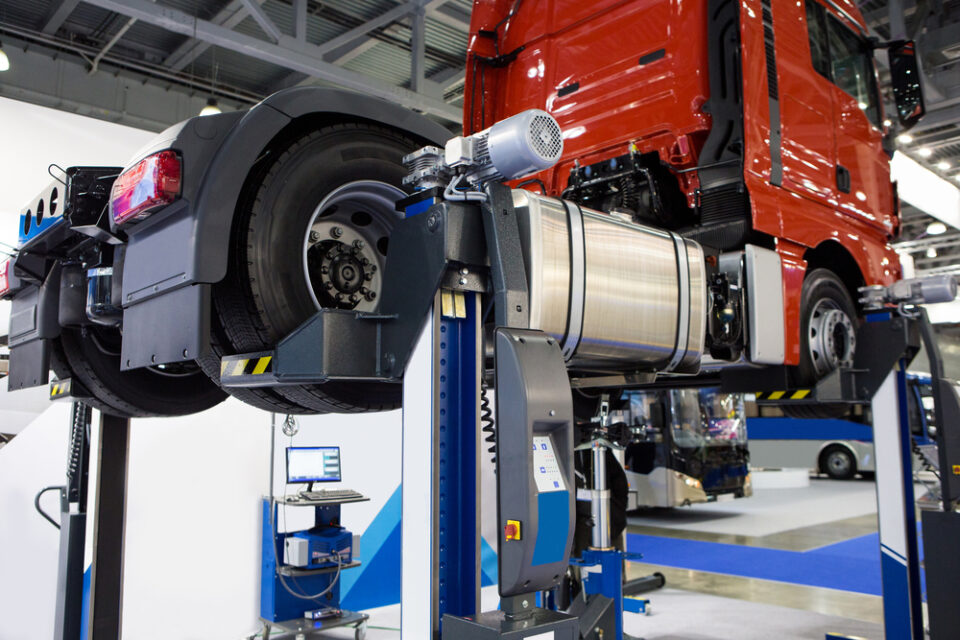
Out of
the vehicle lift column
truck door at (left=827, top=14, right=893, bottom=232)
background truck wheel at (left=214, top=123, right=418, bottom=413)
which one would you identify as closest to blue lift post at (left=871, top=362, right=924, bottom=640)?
truck door at (left=827, top=14, right=893, bottom=232)

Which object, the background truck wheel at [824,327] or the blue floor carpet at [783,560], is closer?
the background truck wheel at [824,327]

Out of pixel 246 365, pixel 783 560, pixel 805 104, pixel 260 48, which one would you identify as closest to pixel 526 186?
pixel 805 104

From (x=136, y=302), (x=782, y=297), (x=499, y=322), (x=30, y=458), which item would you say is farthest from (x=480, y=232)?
(x=30, y=458)

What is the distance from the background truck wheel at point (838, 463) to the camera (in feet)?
48.9

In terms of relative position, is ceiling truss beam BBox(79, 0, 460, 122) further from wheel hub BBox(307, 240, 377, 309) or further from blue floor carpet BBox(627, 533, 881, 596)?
blue floor carpet BBox(627, 533, 881, 596)

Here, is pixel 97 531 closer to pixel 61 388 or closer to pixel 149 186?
pixel 61 388

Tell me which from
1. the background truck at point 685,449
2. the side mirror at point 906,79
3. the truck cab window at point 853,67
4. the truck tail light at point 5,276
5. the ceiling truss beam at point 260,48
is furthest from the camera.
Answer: the background truck at point 685,449

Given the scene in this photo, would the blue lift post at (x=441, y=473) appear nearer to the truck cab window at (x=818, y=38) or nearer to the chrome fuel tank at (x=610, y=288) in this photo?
the chrome fuel tank at (x=610, y=288)

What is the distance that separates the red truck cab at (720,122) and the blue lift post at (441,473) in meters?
1.77

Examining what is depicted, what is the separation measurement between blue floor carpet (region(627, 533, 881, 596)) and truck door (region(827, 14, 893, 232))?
353cm

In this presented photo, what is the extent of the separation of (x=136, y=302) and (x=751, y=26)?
2710 mm

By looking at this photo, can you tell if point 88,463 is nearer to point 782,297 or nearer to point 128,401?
point 128,401

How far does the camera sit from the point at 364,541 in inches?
224

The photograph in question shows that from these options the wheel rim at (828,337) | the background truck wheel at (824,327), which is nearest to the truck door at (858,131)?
the background truck wheel at (824,327)
